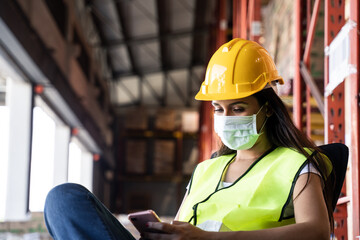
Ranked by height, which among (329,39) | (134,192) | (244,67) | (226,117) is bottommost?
(134,192)

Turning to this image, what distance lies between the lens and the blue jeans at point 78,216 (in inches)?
75.9

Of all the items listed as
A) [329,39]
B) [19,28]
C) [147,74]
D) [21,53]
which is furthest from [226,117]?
[147,74]

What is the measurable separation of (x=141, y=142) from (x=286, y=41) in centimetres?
1053

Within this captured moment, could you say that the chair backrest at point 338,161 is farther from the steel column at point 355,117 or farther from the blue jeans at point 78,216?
the blue jeans at point 78,216

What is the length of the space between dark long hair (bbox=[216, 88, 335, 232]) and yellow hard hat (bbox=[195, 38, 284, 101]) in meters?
0.06

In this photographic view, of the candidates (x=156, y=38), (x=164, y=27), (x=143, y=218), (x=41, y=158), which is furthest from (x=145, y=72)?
(x=143, y=218)

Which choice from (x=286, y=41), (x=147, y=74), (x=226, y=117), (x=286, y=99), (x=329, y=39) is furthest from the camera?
(x=147, y=74)

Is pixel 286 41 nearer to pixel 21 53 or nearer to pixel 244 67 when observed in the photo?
pixel 21 53

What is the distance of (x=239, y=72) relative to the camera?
7.89 ft

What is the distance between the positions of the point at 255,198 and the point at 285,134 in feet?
1.06

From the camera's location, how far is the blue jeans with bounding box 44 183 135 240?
1.93 meters

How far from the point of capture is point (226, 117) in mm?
2352

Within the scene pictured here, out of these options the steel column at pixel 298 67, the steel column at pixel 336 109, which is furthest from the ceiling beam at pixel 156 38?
the steel column at pixel 336 109

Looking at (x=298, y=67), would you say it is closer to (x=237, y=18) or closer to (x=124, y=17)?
(x=237, y=18)
